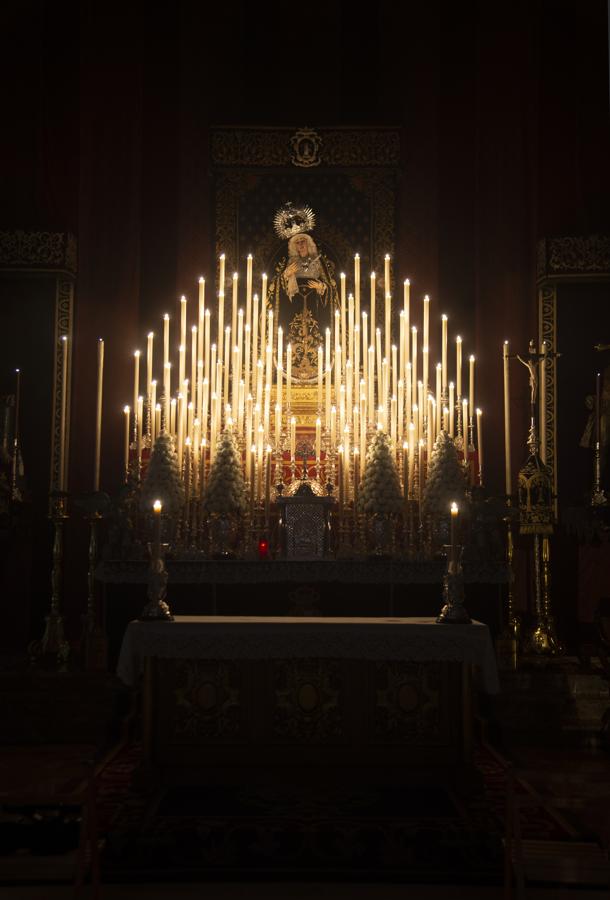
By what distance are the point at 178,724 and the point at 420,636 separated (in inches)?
57.4

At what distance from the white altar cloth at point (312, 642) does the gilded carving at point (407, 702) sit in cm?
26

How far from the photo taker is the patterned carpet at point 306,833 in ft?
14.5

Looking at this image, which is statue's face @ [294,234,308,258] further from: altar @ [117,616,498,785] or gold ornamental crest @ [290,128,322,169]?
altar @ [117,616,498,785]

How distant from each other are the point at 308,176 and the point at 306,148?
0.86 ft

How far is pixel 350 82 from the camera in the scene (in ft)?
33.6

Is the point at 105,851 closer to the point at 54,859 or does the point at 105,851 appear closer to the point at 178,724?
the point at 54,859

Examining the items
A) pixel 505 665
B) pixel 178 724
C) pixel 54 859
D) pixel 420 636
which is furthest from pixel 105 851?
pixel 505 665

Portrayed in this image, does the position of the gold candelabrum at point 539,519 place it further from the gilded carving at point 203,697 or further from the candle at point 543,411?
the gilded carving at point 203,697

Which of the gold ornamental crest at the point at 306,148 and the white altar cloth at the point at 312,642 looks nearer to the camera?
the white altar cloth at the point at 312,642

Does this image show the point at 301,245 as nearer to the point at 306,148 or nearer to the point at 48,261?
the point at 306,148

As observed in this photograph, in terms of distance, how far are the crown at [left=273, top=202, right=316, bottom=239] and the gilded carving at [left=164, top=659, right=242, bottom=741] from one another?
5.24 meters

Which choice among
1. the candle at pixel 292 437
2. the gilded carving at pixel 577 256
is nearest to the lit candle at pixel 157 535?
the candle at pixel 292 437

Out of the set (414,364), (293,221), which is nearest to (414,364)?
(414,364)

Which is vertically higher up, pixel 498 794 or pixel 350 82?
pixel 350 82
